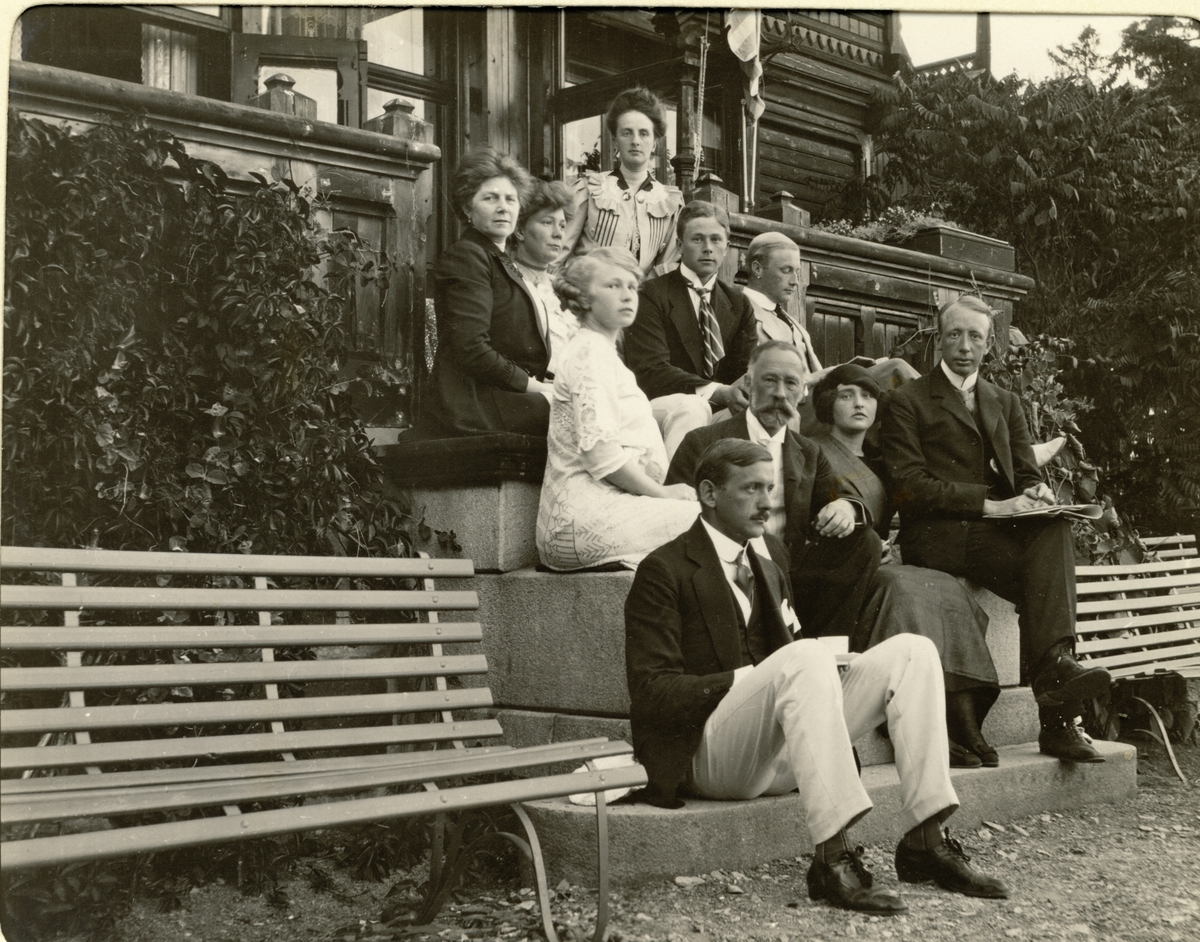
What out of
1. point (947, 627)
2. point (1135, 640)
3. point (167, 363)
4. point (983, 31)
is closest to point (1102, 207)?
point (1135, 640)

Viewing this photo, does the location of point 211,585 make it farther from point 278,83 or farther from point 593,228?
point 593,228

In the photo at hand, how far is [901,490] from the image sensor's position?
5375 mm

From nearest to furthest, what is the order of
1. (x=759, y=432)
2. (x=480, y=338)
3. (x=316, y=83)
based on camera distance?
(x=759, y=432)
(x=480, y=338)
(x=316, y=83)

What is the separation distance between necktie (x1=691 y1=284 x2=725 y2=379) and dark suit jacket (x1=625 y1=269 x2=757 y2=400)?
2 centimetres

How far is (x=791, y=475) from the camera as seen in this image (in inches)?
190

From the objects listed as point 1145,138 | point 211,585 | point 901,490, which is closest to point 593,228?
point 901,490

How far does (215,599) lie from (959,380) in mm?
3478

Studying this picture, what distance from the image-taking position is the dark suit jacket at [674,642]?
3695 mm

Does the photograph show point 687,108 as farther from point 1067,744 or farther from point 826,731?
→ point 826,731

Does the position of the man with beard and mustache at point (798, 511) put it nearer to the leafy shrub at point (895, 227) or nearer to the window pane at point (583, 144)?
the window pane at point (583, 144)

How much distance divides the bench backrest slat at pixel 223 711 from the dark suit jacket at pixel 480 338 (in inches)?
70.5

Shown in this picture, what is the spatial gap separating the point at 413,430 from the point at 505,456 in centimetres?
72

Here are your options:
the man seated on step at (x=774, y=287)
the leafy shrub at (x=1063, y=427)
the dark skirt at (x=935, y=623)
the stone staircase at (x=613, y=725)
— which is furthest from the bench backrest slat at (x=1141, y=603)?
the dark skirt at (x=935, y=623)

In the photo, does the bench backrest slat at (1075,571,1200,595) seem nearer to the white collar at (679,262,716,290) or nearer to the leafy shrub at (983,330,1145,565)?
the leafy shrub at (983,330,1145,565)
